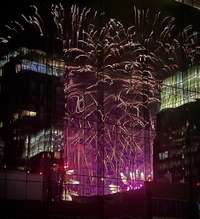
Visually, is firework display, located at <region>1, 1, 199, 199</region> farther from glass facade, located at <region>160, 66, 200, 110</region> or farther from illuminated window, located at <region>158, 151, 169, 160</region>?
illuminated window, located at <region>158, 151, 169, 160</region>

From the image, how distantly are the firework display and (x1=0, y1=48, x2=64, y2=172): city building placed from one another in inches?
34.2

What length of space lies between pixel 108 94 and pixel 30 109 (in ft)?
15.4

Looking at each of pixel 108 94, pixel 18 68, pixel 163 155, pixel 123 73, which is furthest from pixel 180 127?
pixel 18 68

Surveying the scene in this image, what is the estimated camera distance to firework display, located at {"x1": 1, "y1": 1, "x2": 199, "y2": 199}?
101ft

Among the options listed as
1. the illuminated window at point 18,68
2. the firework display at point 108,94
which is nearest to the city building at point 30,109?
the illuminated window at point 18,68

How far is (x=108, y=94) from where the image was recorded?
32.2 m

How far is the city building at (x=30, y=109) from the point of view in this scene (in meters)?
29.5

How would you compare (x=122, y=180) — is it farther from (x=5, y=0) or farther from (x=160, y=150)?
(x=5, y=0)

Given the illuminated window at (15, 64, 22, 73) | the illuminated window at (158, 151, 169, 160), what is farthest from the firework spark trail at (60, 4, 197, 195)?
the illuminated window at (15, 64, 22, 73)

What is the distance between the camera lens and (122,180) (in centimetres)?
3173

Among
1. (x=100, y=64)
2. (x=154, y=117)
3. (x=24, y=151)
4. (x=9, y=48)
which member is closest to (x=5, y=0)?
(x=9, y=48)

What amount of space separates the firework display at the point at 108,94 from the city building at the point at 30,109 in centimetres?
87

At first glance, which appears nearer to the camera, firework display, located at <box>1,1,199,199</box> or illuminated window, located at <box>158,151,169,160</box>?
firework display, located at <box>1,1,199,199</box>

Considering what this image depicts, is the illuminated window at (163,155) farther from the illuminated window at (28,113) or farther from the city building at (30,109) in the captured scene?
the illuminated window at (28,113)
